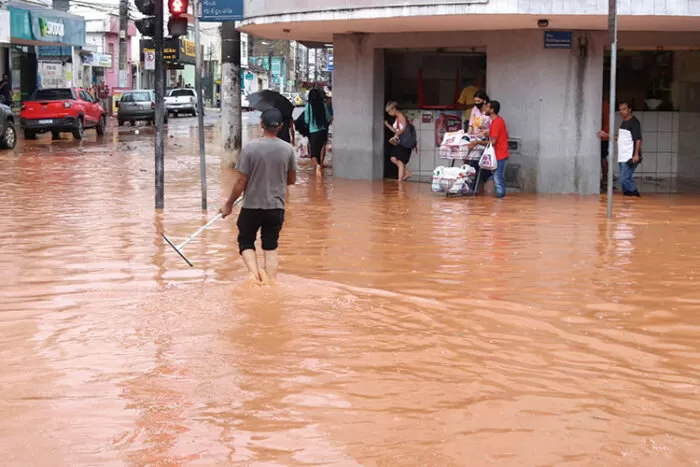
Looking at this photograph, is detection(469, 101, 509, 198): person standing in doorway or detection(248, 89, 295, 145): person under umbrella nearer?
detection(469, 101, 509, 198): person standing in doorway

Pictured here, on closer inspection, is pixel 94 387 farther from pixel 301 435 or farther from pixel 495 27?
pixel 495 27

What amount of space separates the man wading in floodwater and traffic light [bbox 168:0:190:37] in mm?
6135

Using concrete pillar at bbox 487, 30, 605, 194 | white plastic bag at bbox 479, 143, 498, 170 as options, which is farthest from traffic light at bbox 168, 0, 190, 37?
concrete pillar at bbox 487, 30, 605, 194

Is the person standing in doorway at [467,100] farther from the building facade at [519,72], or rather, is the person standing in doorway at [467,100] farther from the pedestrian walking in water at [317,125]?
the pedestrian walking in water at [317,125]

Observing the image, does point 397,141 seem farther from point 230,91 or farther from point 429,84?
point 230,91

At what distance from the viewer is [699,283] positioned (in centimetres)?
1020

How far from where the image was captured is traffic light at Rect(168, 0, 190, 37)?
15.3 m

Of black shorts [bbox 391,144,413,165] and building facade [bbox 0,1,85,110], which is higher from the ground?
building facade [bbox 0,1,85,110]

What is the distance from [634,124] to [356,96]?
5438 mm

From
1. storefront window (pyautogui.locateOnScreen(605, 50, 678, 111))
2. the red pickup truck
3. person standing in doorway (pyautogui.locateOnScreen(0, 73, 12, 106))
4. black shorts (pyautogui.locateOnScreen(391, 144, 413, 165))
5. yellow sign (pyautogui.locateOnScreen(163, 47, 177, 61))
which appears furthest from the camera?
person standing in doorway (pyautogui.locateOnScreen(0, 73, 12, 106))

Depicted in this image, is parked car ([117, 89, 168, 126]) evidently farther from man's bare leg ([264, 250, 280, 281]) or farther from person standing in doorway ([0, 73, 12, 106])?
man's bare leg ([264, 250, 280, 281])

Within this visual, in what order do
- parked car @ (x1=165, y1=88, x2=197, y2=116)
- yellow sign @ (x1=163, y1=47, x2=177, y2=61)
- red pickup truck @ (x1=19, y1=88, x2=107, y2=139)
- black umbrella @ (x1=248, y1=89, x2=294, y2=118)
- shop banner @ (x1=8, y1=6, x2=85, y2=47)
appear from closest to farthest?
1. yellow sign @ (x1=163, y1=47, x2=177, y2=61)
2. black umbrella @ (x1=248, y1=89, x2=294, y2=118)
3. red pickup truck @ (x1=19, y1=88, x2=107, y2=139)
4. shop banner @ (x1=8, y1=6, x2=85, y2=47)
5. parked car @ (x1=165, y1=88, x2=197, y2=116)

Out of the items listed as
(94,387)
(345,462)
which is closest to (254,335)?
(94,387)

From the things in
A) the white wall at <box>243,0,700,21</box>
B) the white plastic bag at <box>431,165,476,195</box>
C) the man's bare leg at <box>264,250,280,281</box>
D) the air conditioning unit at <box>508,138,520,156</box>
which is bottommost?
the man's bare leg at <box>264,250,280,281</box>
